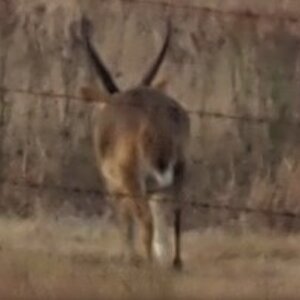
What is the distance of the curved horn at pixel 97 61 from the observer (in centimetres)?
485

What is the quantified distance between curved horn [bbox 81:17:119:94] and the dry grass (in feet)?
1.69

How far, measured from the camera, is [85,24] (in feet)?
19.9

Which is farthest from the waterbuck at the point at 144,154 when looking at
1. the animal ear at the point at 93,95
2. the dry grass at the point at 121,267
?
the dry grass at the point at 121,267

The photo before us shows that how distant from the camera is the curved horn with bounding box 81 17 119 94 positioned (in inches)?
191

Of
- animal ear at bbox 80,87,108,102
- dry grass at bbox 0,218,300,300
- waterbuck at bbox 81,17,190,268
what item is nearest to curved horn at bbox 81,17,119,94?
waterbuck at bbox 81,17,190,268

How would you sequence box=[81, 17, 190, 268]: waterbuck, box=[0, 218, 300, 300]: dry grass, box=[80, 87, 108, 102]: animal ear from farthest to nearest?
box=[80, 87, 108, 102]: animal ear < box=[81, 17, 190, 268]: waterbuck < box=[0, 218, 300, 300]: dry grass

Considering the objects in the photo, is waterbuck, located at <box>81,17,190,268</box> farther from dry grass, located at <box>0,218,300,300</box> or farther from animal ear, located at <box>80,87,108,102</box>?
dry grass, located at <box>0,218,300,300</box>

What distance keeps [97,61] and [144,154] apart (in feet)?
2.43

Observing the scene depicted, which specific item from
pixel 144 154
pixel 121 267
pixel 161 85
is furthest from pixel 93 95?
pixel 121 267

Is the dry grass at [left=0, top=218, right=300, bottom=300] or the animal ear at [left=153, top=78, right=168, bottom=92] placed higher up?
the animal ear at [left=153, top=78, right=168, bottom=92]

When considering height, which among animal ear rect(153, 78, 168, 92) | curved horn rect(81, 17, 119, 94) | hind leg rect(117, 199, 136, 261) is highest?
curved horn rect(81, 17, 119, 94)

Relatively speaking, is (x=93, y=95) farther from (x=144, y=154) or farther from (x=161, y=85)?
(x=161, y=85)

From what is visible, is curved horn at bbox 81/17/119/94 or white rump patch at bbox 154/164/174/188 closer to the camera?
white rump patch at bbox 154/164/174/188

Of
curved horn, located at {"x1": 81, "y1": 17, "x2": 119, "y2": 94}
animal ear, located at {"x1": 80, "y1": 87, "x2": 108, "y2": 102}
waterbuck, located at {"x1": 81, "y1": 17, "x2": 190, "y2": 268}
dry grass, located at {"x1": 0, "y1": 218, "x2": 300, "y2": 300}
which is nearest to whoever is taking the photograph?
dry grass, located at {"x1": 0, "y1": 218, "x2": 300, "y2": 300}
